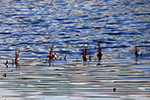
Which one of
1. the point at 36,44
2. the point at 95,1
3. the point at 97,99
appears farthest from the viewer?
the point at 95,1

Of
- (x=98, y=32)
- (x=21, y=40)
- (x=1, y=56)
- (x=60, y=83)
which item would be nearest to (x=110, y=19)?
(x=98, y=32)

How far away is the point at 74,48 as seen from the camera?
54.8 ft

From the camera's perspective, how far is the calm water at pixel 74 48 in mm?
9086

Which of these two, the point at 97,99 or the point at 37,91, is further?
the point at 37,91

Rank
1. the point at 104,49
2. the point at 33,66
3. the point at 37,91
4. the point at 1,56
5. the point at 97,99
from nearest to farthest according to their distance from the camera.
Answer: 1. the point at 97,99
2. the point at 37,91
3. the point at 33,66
4. the point at 1,56
5. the point at 104,49

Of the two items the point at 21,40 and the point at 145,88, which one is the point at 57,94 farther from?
the point at 21,40

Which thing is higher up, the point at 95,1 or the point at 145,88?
the point at 95,1

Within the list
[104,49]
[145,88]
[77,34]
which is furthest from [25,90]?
[77,34]

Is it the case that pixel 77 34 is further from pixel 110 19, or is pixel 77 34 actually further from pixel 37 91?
pixel 37 91

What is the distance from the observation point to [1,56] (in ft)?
47.8

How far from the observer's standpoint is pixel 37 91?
8898mm

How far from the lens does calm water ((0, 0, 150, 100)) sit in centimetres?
909

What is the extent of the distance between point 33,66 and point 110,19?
1446 centimetres

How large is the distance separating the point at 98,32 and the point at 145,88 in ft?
40.8
